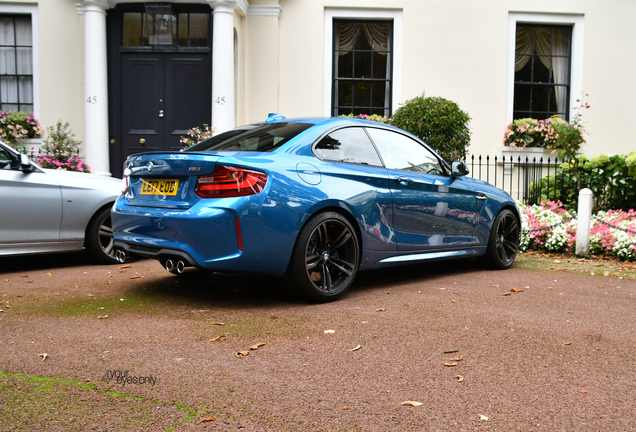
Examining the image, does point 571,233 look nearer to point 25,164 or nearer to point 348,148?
point 348,148

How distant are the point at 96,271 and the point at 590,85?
11.3 meters

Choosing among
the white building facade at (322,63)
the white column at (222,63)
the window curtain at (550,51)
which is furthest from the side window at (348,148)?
the window curtain at (550,51)

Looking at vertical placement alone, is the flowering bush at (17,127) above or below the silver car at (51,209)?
above

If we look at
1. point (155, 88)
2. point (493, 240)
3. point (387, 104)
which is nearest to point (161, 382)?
point (493, 240)

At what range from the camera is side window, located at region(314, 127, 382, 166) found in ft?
15.6

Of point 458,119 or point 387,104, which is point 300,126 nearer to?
point 458,119

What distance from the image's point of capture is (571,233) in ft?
27.1

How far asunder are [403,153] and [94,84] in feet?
23.8

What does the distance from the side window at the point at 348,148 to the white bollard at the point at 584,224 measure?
4.11 m

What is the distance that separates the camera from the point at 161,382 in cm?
276

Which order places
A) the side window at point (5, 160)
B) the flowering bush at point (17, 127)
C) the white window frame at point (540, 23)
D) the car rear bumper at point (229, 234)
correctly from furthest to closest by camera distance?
the white window frame at point (540, 23) → the flowering bush at point (17, 127) → the side window at point (5, 160) → the car rear bumper at point (229, 234)

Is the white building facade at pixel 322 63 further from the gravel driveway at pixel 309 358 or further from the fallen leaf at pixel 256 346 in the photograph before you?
the fallen leaf at pixel 256 346

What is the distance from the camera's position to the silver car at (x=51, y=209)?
5.71m

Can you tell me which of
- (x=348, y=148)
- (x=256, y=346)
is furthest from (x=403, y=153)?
(x=256, y=346)
